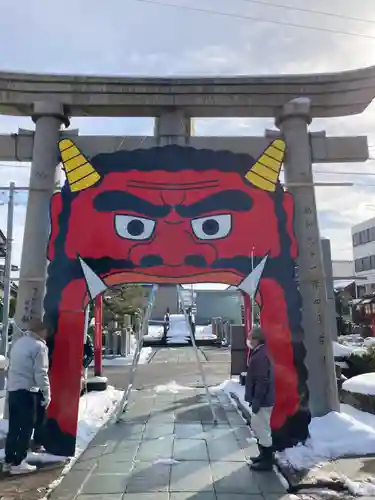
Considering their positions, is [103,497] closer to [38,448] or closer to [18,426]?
[18,426]

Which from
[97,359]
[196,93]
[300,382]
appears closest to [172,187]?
[196,93]

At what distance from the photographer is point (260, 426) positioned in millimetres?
5762

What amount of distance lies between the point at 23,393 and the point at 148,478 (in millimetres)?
1783

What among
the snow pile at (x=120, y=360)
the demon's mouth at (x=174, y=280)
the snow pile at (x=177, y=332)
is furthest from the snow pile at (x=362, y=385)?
the snow pile at (x=177, y=332)

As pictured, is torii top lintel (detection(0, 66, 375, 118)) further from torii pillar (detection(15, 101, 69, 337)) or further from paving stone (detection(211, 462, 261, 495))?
paving stone (detection(211, 462, 261, 495))

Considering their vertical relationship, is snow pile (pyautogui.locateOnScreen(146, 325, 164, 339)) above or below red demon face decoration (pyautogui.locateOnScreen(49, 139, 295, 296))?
below

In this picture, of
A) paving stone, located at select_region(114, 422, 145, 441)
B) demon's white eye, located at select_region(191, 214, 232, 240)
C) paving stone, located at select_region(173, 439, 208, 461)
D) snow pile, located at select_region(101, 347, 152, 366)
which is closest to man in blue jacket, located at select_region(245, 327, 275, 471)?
paving stone, located at select_region(173, 439, 208, 461)

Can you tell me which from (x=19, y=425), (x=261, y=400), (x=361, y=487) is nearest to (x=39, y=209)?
(x=19, y=425)

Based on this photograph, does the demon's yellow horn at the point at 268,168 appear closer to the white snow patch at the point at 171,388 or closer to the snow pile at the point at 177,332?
the white snow patch at the point at 171,388

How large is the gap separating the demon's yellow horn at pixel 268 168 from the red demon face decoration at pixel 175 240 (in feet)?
0.06

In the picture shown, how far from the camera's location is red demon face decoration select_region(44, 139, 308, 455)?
6.50 meters

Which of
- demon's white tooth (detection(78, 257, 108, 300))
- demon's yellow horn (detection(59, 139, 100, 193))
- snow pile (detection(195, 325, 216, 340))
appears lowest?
snow pile (detection(195, 325, 216, 340))

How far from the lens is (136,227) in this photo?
701cm

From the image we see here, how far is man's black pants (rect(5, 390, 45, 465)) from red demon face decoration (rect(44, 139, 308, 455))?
0.69m
